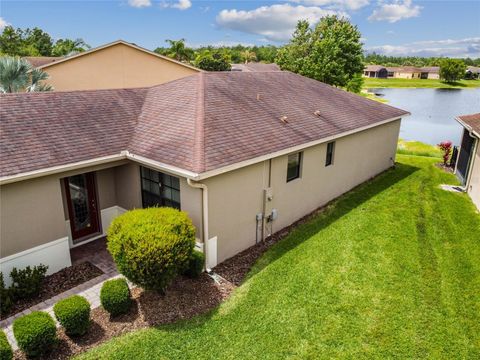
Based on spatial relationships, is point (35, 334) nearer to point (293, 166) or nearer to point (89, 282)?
point (89, 282)

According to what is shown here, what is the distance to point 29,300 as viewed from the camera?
25.4 feet

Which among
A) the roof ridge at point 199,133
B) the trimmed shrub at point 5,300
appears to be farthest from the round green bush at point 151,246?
the trimmed shrub at point 5,300

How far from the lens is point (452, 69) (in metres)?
92.0

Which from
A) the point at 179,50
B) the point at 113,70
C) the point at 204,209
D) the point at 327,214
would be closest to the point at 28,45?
the point at 179,50

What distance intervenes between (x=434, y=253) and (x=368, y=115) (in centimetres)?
750

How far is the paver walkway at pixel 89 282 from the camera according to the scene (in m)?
7.19

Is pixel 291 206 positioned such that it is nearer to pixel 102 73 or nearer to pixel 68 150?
pixel 68 150

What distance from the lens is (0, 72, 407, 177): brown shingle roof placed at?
8.50m

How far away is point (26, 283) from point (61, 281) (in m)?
0.87

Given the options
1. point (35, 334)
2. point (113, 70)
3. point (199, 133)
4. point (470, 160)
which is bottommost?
point (35, 334)

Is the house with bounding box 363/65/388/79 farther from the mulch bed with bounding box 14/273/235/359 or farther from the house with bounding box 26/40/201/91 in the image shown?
the mulch bed with bounding box 14/273/235/359

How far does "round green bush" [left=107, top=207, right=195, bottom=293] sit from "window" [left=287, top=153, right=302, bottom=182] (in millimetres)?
4611

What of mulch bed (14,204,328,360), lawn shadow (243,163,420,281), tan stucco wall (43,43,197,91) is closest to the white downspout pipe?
mulch bed (14,204,328,360)

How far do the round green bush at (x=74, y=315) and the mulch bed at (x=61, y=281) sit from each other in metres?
1.68
